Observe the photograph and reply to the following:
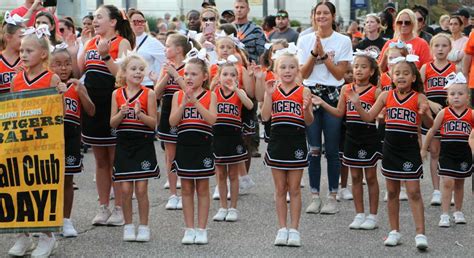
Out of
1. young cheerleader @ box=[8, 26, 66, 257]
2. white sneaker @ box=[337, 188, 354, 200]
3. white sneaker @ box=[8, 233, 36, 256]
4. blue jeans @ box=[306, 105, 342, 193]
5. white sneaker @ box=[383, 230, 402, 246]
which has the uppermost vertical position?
young cheerleader @ box=[8, 26, 66, 257]

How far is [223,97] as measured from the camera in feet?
33.4

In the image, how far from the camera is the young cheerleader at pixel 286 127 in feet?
29.2

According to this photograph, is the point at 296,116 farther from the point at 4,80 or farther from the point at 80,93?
the point at 4,80

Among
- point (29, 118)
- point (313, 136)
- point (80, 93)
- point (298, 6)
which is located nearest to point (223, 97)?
point (313, 136)

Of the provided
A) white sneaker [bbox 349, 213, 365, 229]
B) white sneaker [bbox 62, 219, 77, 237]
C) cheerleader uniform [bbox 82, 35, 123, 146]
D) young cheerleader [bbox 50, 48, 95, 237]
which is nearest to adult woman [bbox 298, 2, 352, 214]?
white sneaker [bbox 349, 213, 365, 229]

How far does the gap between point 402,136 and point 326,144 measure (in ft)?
5.38

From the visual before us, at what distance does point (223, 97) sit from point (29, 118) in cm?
249

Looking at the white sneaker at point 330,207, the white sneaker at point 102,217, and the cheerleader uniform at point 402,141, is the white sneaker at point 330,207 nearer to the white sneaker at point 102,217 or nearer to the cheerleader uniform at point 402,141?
the cheerleader uniform at point 402,141

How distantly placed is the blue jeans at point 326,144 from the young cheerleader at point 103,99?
1.97 metres

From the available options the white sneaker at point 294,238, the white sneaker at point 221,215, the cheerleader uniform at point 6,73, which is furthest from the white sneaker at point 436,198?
the cheerleader uniform at point 6,73

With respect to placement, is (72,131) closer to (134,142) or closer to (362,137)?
(134,142)

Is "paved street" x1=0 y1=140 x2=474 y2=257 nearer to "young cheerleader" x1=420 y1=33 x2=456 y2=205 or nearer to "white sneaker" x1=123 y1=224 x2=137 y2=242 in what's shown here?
"white sneaker" x1=123 y1=224 x2=137 y2=242

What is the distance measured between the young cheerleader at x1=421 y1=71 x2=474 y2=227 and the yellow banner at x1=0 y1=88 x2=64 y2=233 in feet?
11.5

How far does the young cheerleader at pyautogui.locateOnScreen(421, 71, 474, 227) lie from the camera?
9.70 meters
